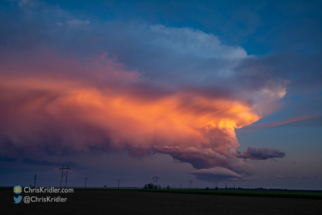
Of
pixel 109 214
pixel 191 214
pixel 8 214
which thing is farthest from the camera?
pixel 191 214

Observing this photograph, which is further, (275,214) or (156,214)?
(275,214)

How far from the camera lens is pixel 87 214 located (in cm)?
3897

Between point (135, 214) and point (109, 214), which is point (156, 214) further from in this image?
point (109, 214)

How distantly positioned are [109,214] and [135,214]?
4.31 metres

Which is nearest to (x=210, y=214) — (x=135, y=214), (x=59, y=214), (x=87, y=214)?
(x=135, y=214)

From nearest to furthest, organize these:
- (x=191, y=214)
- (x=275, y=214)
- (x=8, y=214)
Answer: (x=8, y=214), (x=191, y=214), (x=275, y=214)

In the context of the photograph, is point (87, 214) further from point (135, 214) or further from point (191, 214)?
point (191, 214)

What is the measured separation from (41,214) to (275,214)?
41.7 metres

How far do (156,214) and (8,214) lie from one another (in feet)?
75.7

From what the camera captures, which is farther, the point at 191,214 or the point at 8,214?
the point at 191,214

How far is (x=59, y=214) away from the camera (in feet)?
124

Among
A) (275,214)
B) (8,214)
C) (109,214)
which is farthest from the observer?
(275,214)

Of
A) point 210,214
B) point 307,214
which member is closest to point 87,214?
point 210,214

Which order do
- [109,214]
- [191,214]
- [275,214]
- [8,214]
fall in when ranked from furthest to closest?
[275,214] → [191,214] → [109,214] → [8,214]
